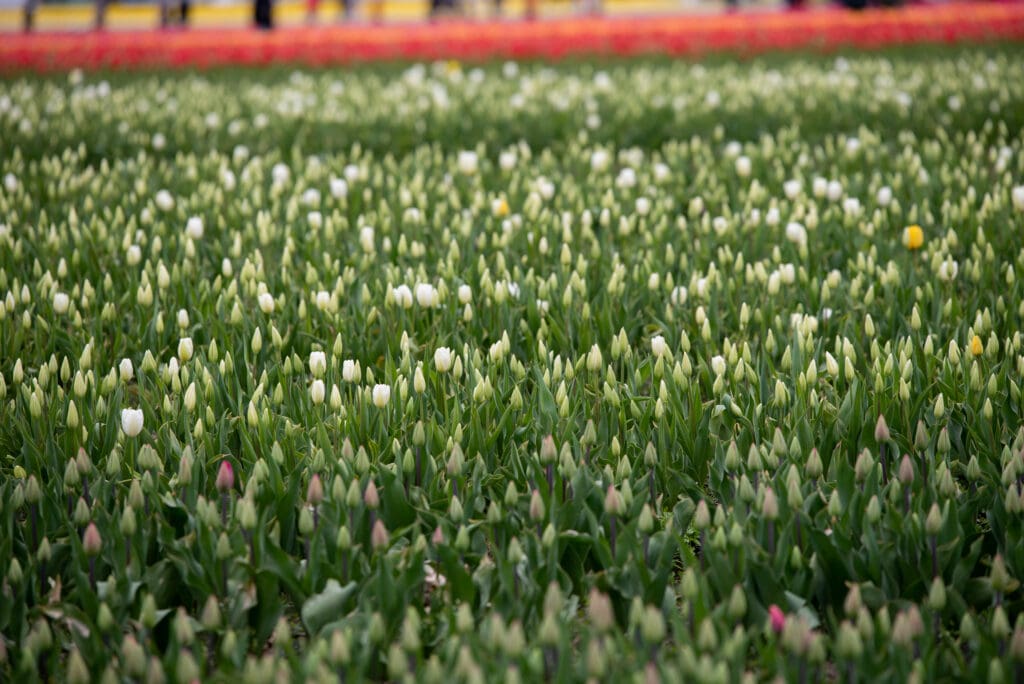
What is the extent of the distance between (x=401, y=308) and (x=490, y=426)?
3.41 feet

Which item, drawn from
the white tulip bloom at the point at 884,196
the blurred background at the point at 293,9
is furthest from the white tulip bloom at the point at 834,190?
the blurred background at the point at 293,9

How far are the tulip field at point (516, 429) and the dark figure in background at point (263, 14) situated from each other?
14279 mm

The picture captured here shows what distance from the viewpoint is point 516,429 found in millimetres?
3072

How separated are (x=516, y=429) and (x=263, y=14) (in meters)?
18.1

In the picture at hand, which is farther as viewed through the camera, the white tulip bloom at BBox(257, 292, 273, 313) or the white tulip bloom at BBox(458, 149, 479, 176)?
the white tulip bloom at BBox(458, 149, 479, 176)

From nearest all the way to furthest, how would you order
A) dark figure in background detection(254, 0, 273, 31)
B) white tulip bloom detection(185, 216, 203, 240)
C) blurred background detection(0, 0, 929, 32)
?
white tulip bloom detection(185, 216, 203, 240), dark figure in background detection(254, 0, 273, 31), blurred background detection(0, 0, 929, 32)

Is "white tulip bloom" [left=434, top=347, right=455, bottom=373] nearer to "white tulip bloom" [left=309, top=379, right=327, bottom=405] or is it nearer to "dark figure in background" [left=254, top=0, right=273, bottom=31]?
"white tulip bloom" [left=309, top=379, right=327, bottom=405]

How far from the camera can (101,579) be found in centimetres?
252

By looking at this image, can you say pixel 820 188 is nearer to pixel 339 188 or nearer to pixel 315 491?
pixel 339 188

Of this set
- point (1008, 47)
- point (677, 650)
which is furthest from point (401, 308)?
point (1008, 47)

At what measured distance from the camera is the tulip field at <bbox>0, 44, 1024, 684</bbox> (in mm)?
2229

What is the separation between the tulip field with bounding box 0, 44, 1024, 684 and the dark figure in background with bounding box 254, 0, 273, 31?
46.8 ft

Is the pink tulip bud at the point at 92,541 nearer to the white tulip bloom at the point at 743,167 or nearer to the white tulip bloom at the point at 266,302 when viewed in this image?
the white tulip bloom at the point at 266,302

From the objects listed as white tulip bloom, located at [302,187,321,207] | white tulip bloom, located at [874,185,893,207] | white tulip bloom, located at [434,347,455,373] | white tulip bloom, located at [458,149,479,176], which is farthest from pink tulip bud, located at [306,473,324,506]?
white tulip bloom, located at [458,149,479,176]
